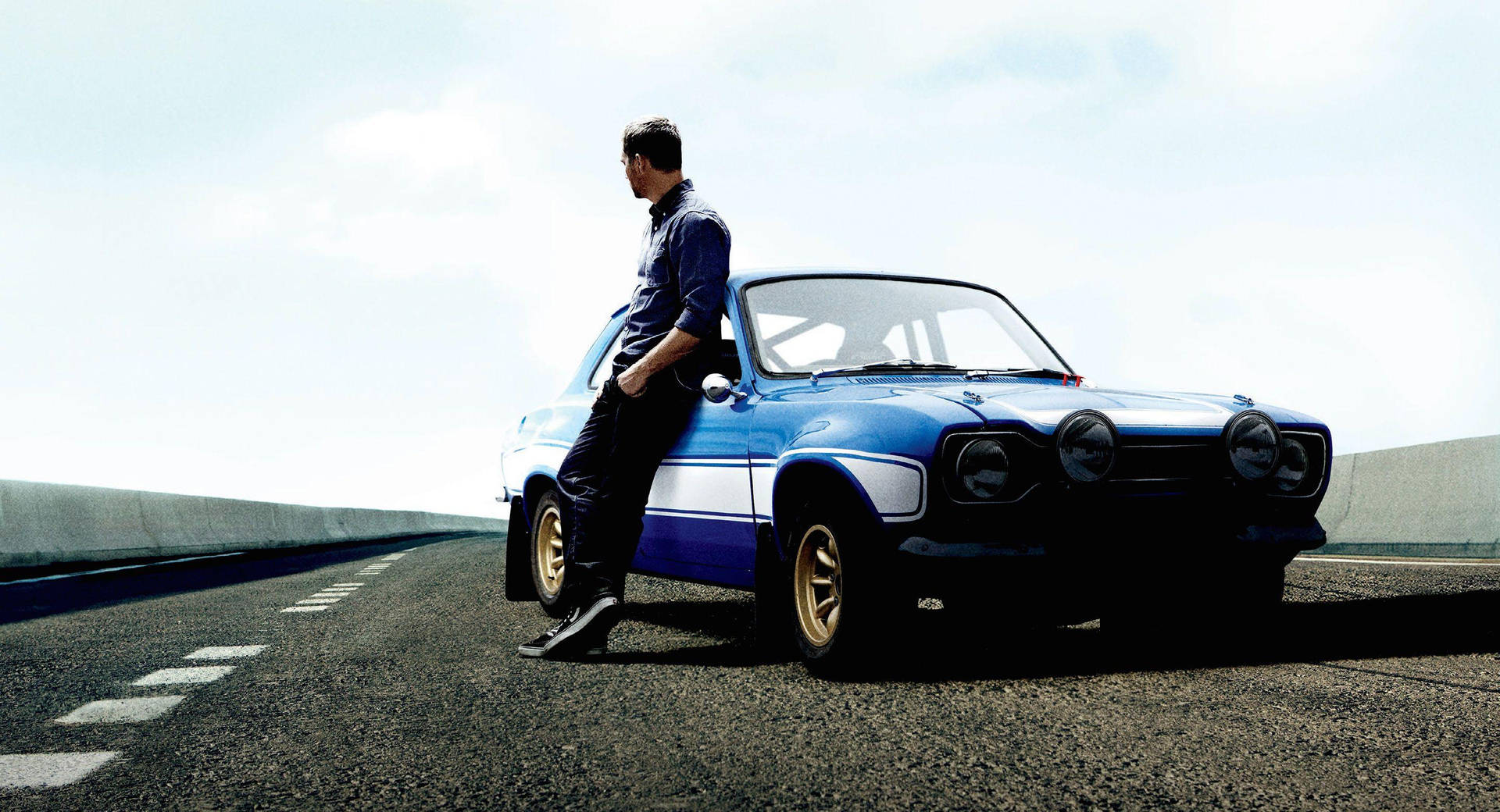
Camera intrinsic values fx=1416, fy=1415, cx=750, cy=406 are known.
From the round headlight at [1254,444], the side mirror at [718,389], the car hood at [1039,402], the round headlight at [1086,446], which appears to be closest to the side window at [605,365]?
the side mirror at [718,389]

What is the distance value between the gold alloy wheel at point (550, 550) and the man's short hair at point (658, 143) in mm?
2217

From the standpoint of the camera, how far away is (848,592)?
15.4 ft

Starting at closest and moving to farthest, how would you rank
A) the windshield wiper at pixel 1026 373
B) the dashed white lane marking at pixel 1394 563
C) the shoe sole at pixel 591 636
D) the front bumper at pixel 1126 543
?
1. the front bumper at pixel 1126 543
2. the shoe sole at pixel 591 636
3. the windshield wiper at pixel 1026 373
4. the dashed white lane marking at pixel 1394 563

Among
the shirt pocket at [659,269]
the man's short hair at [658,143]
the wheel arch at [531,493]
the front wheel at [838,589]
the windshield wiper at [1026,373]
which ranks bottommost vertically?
the front wheel at [838,589]

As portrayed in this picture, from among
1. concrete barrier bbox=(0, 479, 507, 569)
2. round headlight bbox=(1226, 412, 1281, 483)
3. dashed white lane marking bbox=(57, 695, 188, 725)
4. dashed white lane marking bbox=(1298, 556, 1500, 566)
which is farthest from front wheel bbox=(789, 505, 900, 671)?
concrete barrier bbox=(0, 479, 507, 569)

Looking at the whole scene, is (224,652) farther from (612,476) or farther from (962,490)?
(962,490)

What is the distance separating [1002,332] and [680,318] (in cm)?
160

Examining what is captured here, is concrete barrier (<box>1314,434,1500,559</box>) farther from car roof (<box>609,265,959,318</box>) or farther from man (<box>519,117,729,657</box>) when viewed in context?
man (<box>519,117,729,657</box>)

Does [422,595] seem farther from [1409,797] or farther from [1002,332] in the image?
[1409,797]

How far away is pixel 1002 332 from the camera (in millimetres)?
6352

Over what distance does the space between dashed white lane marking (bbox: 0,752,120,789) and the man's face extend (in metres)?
3.06

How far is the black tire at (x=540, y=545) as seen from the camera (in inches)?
293

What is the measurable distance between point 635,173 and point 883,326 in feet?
4.17

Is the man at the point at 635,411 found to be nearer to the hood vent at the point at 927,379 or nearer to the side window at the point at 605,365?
the hood vent at the point at 927,379
